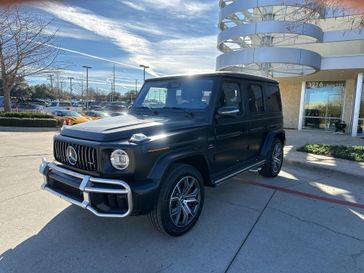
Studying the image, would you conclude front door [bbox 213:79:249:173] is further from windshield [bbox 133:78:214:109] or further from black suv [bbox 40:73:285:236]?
windshield [bbox 133:78:214:109]

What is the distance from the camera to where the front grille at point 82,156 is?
2949 millimetres

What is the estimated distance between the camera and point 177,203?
10.7ft

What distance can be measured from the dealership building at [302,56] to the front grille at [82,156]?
9.56 meters

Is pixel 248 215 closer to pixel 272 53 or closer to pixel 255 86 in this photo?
pixel 255 86

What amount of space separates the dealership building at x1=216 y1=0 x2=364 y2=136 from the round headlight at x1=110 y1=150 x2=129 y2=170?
31.2 ft

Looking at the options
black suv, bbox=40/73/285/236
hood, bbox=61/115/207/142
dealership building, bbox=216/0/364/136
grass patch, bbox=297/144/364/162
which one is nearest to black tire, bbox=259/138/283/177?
black suv, bbox=40/73/285/236

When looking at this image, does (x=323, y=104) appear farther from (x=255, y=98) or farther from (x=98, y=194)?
(x=98, y=194)

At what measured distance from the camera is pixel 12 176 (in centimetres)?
552

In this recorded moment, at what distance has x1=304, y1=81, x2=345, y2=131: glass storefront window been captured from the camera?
58.0ft

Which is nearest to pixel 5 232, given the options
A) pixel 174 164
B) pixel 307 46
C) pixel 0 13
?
pixel 174 164

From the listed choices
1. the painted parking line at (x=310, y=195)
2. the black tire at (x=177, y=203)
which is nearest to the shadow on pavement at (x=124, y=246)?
the black tire at (x=177, y=203)

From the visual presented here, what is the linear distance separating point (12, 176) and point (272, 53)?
11311 millimetres

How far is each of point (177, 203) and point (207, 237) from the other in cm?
56

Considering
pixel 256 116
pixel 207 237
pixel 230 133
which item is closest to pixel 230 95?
pixel 230 133
